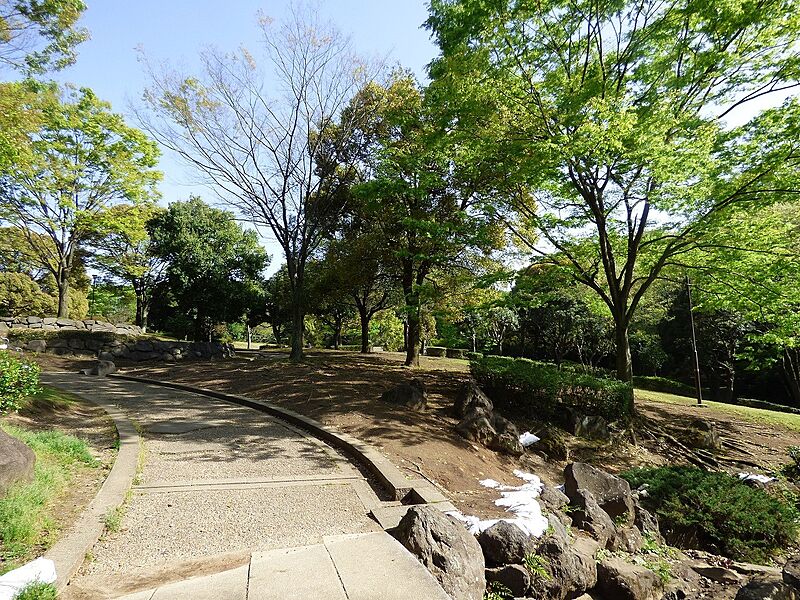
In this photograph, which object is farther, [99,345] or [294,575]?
[99,345]

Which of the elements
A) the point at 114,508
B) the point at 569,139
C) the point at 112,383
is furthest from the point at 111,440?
the point at 569,139

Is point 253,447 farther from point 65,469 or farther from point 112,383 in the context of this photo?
point 112,383

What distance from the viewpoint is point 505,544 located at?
3.25m

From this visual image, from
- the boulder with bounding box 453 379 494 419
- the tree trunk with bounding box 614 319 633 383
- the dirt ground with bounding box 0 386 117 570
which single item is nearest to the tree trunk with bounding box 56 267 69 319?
the dirt ground with bounding box 0 386 117 570

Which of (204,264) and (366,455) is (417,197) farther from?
(204,264)

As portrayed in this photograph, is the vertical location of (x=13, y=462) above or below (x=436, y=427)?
above

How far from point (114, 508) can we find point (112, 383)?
8.56 m

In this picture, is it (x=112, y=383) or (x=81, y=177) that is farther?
(x=81, y=177)

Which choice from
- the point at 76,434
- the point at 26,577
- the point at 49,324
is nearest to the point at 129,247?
the point at 49,324

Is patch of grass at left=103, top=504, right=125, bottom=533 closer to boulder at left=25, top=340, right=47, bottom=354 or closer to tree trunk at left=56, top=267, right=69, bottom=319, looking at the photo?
boulder at left=25, top=340, right=47, bottom=354

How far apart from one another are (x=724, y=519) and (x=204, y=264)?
2394cm

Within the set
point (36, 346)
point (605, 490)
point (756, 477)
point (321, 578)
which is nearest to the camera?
point (321, 578)

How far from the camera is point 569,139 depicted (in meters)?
7.64

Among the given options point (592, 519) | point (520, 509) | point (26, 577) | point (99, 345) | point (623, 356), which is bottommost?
point (592, 519)
